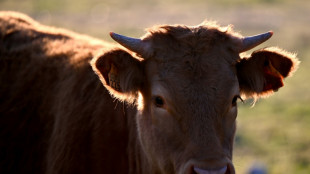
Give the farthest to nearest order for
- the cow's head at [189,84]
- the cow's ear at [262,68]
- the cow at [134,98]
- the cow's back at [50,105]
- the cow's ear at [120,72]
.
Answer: the cow's back at [50,105]
the cow's ear at [262,68]
the cow's ear at [120,72]
the cow at [134,98]
the cow's head at [189,84]

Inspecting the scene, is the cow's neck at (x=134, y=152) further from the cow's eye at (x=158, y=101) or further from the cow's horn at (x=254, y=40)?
the cow's horn at (x=254, y=40)

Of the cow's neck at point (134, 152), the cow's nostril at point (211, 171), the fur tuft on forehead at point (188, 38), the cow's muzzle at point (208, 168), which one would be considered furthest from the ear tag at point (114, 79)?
the cow's nostril at point (211, 171)

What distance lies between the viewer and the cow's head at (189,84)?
557 cm

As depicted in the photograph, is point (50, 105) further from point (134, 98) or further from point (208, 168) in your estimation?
point (208, 168)

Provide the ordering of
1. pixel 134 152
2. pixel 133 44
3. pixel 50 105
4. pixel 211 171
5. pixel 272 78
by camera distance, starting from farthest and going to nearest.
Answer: pixel 50 105 < pixel 134 152 < pixel 272 78 < pixel 133 44 < pixel 211 171

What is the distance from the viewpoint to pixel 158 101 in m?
5.98

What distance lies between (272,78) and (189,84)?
3.97 ft

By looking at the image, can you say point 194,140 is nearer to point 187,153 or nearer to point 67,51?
point 187,153

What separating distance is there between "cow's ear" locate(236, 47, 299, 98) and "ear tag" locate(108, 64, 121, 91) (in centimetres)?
128

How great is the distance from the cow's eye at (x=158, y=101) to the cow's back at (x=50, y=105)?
90 centimetres

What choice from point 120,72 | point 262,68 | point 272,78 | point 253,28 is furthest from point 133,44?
point 253,28

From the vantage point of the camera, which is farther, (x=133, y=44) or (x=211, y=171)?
(x=133, y=44)

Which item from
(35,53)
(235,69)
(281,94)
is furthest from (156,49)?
(281,94)

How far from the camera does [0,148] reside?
7410 mm
